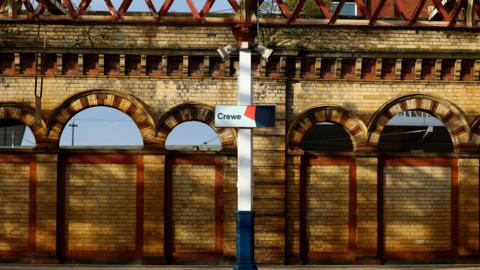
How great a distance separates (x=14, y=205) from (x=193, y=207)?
4748mm

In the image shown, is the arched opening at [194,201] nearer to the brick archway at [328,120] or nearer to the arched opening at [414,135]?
the brick archway at [328,120]

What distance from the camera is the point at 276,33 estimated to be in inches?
853

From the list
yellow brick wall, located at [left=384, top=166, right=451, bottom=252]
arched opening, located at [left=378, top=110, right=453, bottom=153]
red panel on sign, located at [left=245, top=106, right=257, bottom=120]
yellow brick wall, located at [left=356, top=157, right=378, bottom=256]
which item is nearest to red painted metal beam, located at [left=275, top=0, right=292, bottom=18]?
red panel on sign, located at [left=245, top=106, right=257, bottom=120]

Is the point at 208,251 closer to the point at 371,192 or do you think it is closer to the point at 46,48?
the point at 371,192

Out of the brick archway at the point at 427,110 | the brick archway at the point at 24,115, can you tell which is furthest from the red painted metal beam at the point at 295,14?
the brick archway at the point at 24,115

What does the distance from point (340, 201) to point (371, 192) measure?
34.2 inches

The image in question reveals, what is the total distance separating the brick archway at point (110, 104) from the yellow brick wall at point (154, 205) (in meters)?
0.71

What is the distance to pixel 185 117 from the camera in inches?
841

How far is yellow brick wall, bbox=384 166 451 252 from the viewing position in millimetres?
21734

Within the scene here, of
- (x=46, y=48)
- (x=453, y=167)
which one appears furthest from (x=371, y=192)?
(x=46, y=48)

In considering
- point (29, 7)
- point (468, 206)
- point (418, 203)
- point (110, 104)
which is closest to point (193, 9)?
point (110, 104)

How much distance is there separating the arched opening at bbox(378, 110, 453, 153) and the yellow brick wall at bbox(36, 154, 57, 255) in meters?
19.6

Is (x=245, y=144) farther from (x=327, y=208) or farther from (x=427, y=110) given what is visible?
(x=427, y=110)

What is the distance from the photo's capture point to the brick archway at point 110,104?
69.8ft
